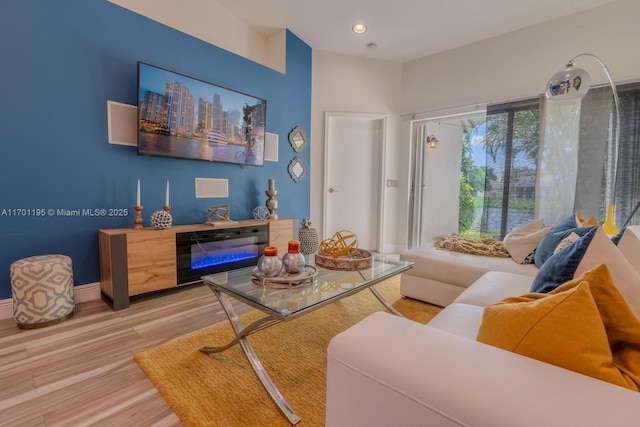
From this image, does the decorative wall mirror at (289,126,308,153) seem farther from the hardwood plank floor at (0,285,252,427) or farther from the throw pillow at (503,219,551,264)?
the throw pillow at (503,219,551,264)

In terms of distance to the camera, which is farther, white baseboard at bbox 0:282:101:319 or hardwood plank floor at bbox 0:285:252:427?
white baseboard at bbox 0:282:101:319

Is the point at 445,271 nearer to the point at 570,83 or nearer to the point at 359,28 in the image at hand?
the point at 570,83

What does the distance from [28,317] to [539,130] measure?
190 inches

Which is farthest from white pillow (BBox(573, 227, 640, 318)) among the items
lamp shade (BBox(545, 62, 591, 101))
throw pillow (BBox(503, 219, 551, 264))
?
lamp shade (BBox(545, 62, 591, 101))

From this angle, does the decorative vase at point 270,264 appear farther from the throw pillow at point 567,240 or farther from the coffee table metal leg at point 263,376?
the throw pillow at point 567,240

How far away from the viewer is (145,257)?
2320 mm

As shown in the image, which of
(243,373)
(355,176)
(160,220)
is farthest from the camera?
(355,176)

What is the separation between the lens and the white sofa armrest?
1.61 feet

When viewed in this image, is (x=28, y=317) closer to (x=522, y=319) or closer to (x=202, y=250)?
(x=202, y=250)

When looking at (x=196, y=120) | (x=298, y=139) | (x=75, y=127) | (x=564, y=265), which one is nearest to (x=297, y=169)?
(x=298, y=139)

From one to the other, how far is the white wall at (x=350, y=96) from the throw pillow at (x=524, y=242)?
2080mm

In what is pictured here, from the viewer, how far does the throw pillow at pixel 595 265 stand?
0.85 metres

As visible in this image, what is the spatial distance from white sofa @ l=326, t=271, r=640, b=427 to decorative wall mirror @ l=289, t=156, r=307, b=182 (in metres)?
3.26

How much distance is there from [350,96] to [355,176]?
45.8 inches
